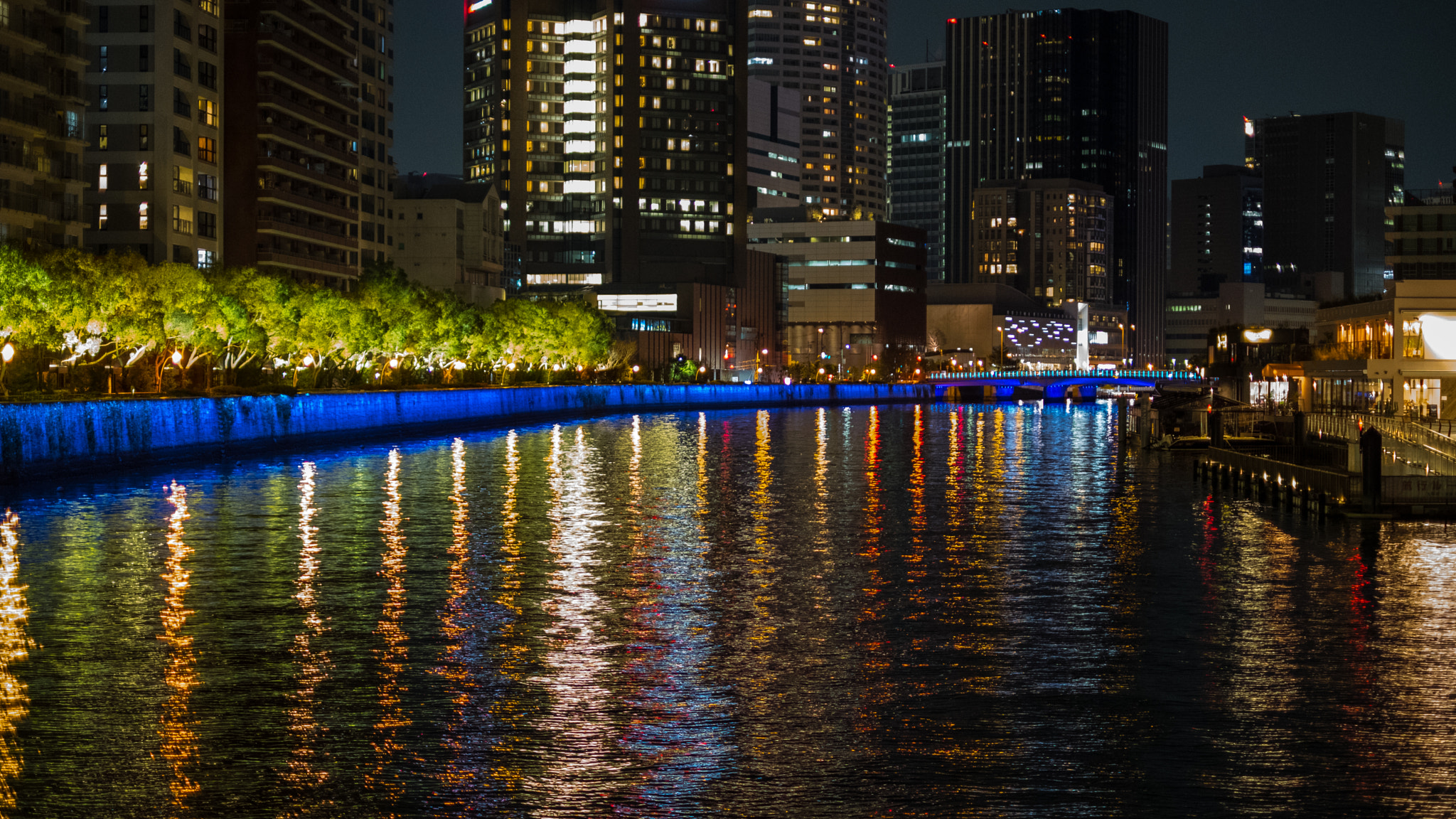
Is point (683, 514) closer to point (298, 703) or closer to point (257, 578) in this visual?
point (257, 578)

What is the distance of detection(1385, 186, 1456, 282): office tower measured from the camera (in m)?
114

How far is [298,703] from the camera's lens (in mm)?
19922

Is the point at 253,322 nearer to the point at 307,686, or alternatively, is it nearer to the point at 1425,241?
the point at 307,686

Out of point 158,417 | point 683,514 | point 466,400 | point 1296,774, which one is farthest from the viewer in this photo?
point 466,400

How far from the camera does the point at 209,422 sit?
7231 cm

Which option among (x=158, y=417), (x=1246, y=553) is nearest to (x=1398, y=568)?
(x=1246, y=553)

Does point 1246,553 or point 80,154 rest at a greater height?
point 80,154

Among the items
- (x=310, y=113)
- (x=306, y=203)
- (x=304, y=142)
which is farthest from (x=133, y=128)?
(x=310, y=113)

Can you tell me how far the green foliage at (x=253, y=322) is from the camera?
68250 mm

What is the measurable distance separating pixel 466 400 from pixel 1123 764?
329ft

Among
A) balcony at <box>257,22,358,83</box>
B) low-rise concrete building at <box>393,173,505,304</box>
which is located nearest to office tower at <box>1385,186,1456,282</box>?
balcony at <box>257,22,358,83</box>

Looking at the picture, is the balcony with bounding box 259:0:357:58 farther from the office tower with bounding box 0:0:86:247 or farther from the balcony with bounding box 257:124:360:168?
the office tower with bounding box 0:0:86:247

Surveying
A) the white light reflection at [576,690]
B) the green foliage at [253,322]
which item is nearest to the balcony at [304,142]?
the green foliage at [253,322]

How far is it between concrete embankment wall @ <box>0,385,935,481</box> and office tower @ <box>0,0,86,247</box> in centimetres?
2250
